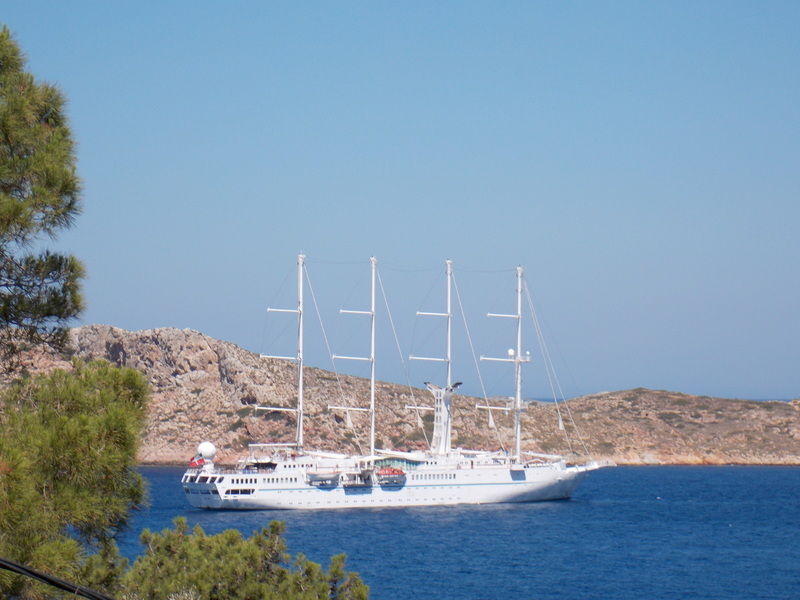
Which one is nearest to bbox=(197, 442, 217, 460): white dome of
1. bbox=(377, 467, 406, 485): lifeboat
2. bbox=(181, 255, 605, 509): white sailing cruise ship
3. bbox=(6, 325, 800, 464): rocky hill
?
bbox=(181, 255, 605, 509): white sailing cruise ship

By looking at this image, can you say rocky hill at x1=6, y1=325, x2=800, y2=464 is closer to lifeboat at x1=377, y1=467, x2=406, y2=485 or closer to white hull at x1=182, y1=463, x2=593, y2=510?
white hull at x1=182, y1=463, x2=593, y2=510

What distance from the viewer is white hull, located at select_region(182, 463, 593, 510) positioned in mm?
55562

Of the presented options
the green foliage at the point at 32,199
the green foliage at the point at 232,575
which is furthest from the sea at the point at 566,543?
the green foliage at the point at 32,199

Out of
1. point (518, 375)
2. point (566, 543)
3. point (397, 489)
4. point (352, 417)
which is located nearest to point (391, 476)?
point (397, 489)

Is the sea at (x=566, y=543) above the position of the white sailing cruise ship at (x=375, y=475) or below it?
below

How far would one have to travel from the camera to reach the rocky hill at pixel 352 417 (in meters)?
78.8

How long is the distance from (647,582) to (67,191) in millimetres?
28447

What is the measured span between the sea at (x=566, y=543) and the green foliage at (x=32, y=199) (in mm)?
20934

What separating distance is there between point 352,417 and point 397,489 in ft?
83.8

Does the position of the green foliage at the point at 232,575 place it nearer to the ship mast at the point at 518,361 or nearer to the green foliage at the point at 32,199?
the green foliage at the point at 32,199

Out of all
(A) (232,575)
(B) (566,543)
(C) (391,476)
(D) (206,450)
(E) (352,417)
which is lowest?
(B) (566,543)

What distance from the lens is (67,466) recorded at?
23.1 feet

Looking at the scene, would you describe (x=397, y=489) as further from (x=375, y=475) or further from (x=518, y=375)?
(x=518, y=375)

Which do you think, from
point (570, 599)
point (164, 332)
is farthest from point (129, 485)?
point (164, 332)
